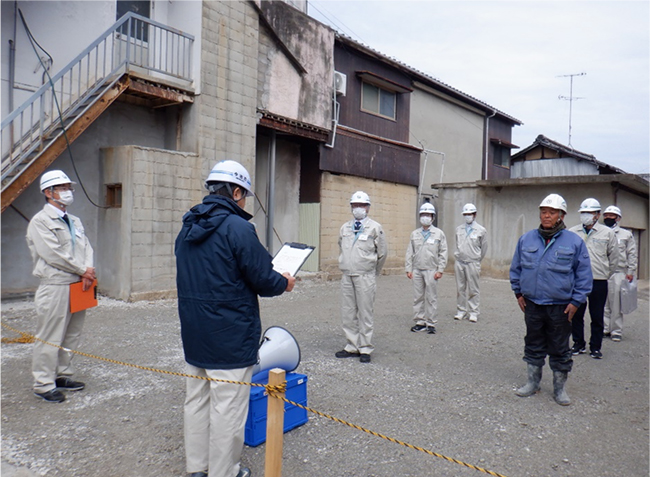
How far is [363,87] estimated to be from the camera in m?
16.2

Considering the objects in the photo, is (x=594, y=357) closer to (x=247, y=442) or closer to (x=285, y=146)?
(x=247, y=442)

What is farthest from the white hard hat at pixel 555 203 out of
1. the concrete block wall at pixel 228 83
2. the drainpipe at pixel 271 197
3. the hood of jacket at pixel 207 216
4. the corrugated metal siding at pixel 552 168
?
the corrugated metal siding at pixel 552 168

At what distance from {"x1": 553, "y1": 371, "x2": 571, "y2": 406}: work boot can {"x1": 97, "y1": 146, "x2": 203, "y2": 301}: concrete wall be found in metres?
7.66

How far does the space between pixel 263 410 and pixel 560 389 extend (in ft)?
10.0

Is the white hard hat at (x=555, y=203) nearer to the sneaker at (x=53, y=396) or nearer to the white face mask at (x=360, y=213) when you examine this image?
the white face mask at (x=360, y=213)

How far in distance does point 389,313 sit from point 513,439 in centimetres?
556

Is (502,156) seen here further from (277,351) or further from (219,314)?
(219,314)

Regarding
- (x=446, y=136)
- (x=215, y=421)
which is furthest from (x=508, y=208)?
(x=215, y=421)

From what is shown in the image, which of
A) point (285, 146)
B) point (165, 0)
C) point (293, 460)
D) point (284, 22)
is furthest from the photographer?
point (285, 146)

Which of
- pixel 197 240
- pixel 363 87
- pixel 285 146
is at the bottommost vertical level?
pixel 197 240

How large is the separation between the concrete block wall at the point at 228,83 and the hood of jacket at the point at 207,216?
7.90m

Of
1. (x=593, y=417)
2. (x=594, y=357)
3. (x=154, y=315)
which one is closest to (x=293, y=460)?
(x=593, y=417)

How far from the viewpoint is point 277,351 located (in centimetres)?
394

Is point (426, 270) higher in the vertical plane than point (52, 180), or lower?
lower
